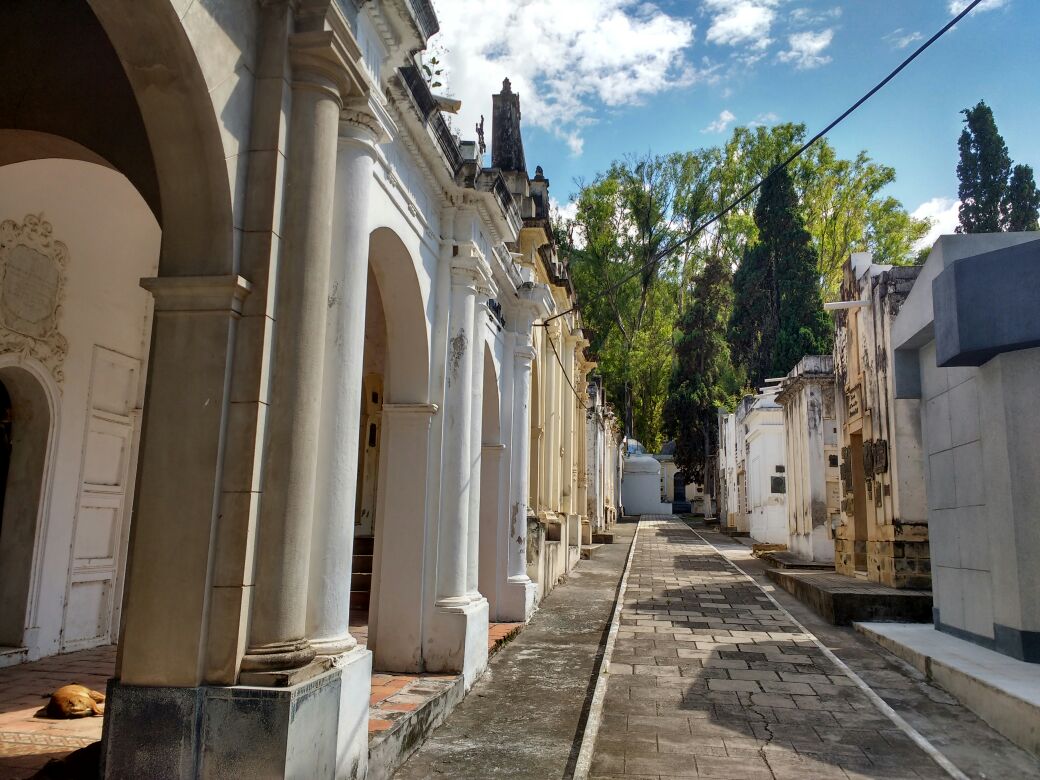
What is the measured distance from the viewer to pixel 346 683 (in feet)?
12.9

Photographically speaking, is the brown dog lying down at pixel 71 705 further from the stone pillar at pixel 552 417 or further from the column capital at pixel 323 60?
the stone pillar at pixel 552 417

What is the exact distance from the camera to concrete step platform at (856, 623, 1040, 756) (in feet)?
17.0

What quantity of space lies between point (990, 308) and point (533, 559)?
646cm

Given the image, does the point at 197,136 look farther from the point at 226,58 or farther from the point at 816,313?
the point at 816,313

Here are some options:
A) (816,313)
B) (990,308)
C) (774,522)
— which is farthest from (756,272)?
(990,308)

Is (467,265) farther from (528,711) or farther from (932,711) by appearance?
(932,711)

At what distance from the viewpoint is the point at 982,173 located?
31219 millimetres

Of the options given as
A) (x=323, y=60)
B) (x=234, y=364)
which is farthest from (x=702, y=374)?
(x=234, y=364)

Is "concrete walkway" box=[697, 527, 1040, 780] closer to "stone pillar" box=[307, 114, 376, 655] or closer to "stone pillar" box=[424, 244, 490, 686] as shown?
"stone pillar" box=[424, 244, 490, 686]

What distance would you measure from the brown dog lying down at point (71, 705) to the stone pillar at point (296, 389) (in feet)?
6.12

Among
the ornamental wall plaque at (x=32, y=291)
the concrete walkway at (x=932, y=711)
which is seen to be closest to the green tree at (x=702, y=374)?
the concrete walkway at (x=932, y=711)

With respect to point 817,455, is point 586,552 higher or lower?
lower

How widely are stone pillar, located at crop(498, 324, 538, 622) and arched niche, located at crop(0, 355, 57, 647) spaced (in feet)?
16.0

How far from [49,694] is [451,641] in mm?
2797
